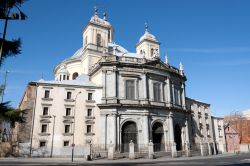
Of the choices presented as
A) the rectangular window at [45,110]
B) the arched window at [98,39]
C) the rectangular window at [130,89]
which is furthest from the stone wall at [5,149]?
the arched window at [98,39]

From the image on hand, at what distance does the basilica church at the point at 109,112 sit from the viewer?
35.8m

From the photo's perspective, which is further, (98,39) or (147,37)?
(147,37)

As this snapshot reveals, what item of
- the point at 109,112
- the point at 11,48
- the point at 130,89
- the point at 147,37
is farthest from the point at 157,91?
the point at 11,48

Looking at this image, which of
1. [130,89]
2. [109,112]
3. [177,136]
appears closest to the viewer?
[109,112]

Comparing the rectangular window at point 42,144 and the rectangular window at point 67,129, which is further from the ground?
the rectangular window at point 67,129

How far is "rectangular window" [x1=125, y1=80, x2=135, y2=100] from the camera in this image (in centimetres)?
4070

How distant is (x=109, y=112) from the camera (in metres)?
38.1

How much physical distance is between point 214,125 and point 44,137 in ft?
131

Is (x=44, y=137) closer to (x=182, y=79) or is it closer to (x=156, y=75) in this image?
(x=156, y=75)

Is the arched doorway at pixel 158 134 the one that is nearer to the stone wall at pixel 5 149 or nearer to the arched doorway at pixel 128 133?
the arched doorway at pixel 128 133

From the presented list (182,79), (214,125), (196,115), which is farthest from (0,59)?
(214,125)

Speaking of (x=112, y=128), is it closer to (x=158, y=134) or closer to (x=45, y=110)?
(x=158, y=134)

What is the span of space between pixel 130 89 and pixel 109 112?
5557 mm

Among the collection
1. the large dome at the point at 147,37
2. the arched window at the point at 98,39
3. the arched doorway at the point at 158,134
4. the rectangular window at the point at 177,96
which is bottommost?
the arched doorway at the point at 158,134
